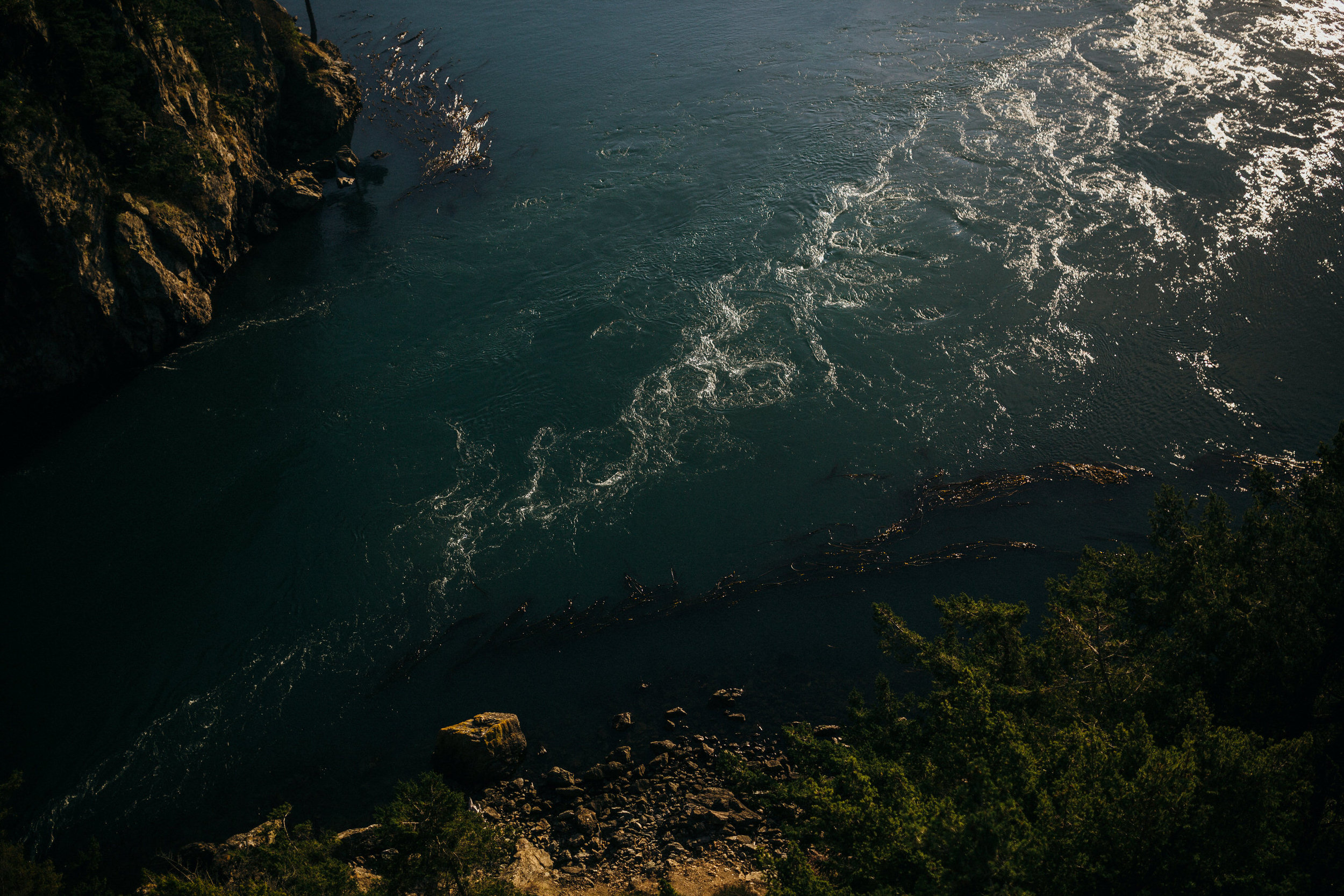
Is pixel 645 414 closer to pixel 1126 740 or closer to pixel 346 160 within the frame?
pixel 1126 740

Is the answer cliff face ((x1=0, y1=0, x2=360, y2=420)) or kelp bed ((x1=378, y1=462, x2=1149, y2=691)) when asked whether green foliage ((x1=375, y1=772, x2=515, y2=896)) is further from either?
cliff face ((x1=0, y1=0, x2=360, y2=420))

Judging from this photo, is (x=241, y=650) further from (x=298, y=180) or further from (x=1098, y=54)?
(x=1098, y=54)

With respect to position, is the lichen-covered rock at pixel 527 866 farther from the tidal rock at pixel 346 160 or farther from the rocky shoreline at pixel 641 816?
the tidal rock at pixel 346 160

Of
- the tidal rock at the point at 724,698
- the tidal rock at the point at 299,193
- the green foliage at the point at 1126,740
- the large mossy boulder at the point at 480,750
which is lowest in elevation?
the tidal rock at the point at 724,698

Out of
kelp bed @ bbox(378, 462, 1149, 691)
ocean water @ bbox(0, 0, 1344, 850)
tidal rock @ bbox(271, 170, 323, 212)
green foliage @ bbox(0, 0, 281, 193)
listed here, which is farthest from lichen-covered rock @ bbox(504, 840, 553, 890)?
tidal rock @ bbox(271, 170, 323, 212)

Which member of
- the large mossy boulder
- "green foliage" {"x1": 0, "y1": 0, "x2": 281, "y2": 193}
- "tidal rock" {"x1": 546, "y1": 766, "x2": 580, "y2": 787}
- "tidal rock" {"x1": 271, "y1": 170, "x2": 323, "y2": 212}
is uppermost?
"green foliage" {"x1": 0, "y1": 0, "x2": 281, "y2": 193}

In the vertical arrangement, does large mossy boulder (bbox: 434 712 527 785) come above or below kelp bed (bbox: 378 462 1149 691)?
below

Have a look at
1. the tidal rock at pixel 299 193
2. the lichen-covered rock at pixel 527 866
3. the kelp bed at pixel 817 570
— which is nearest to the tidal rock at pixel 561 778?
the lichen-covered rock at pixel 527 866
